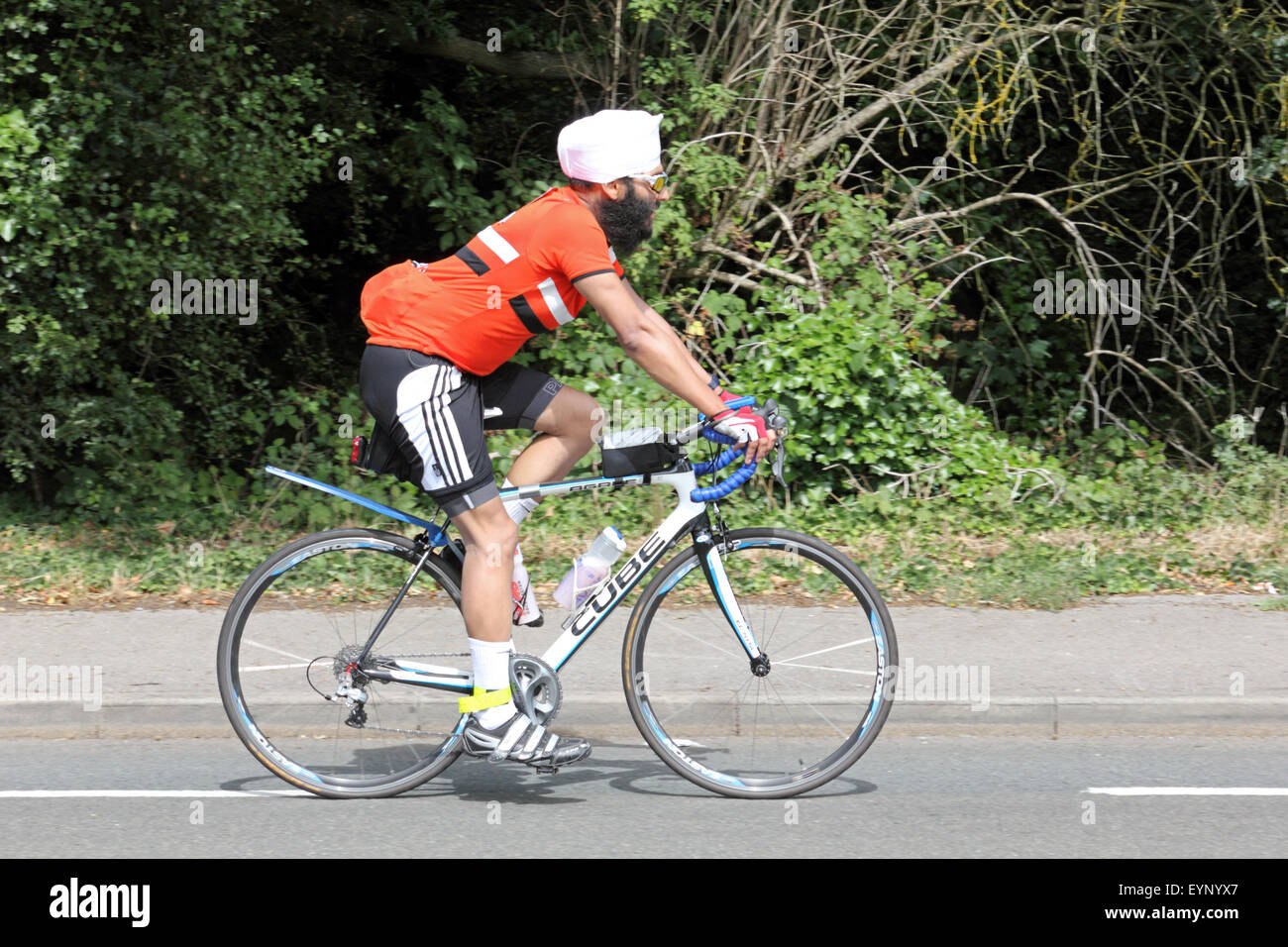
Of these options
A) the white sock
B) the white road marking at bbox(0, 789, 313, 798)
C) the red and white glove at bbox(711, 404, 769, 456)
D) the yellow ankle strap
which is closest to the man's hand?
the red and white glove at bbox(711, 404, 769, 456)

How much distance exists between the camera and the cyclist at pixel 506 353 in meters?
4.23

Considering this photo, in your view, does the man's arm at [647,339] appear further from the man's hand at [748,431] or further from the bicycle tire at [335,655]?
the bicycle tire at [335,655]

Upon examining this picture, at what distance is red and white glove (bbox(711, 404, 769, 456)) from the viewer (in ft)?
14.0

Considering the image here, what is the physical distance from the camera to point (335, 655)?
15.9 feet

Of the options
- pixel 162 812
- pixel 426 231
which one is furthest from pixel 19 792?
pixel 426 231

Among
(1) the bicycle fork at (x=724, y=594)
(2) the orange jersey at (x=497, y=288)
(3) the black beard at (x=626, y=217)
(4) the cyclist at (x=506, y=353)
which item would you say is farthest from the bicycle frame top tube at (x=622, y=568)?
(3) the black beard at (x=626, y=217)

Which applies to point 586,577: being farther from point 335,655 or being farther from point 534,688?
point 335,655

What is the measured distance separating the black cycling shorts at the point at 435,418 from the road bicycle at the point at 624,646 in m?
0.24

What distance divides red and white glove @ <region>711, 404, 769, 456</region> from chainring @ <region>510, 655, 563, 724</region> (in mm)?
999

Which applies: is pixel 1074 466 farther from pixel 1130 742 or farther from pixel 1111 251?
pixel 1130 742

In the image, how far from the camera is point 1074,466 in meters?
10.4

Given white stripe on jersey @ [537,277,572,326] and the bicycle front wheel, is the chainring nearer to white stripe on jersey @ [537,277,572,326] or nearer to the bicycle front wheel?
the bicycle front wheel

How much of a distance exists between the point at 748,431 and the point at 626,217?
75 centimetres

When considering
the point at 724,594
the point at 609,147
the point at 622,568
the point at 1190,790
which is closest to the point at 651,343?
the point at 609,147
